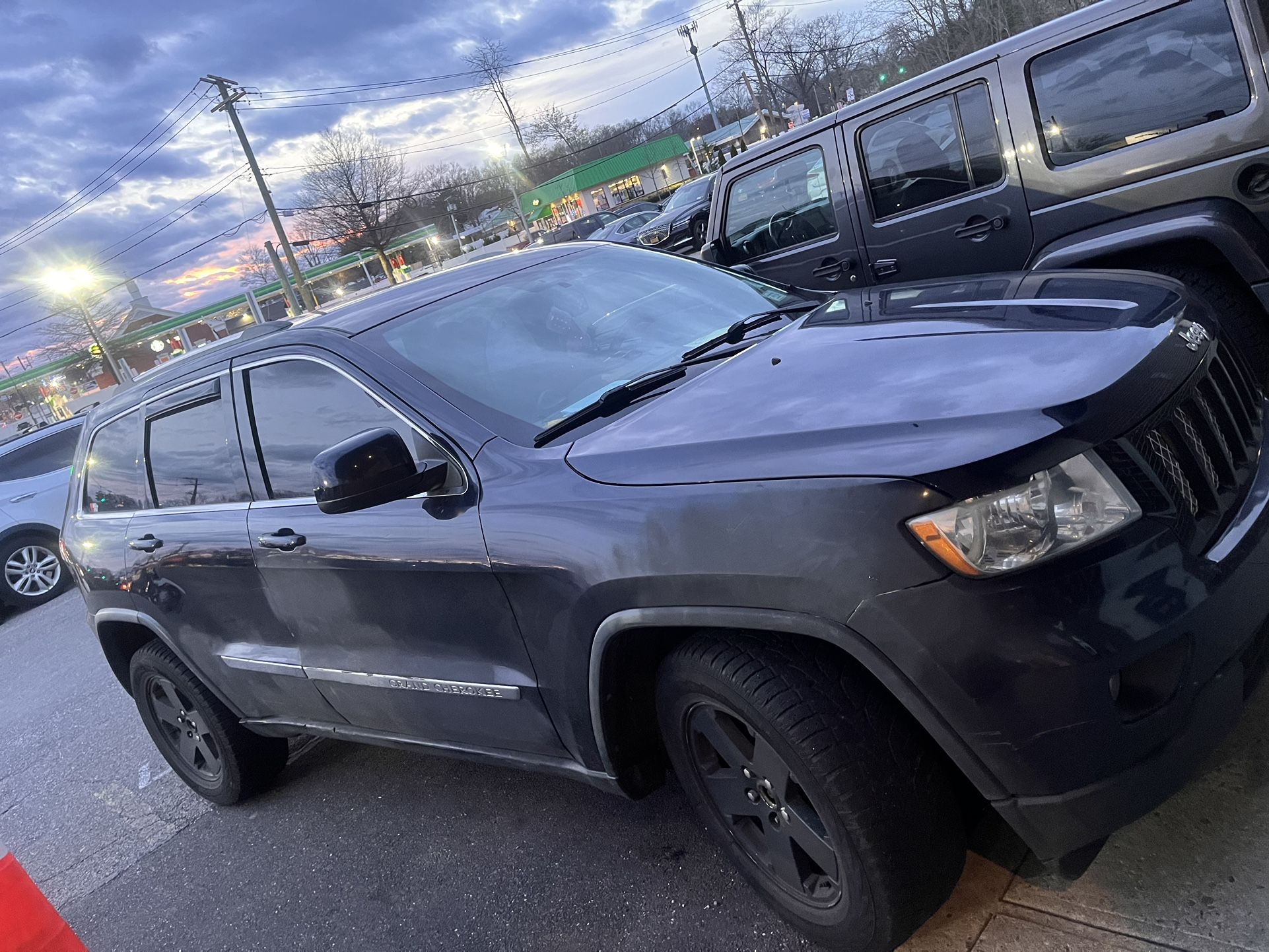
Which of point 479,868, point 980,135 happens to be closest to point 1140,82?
point 980,135

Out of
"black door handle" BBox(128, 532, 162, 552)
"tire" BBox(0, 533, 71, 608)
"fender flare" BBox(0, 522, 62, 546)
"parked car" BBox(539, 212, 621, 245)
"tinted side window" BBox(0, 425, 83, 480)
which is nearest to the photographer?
"black door handle" BBox(128, 532, 162, 552)

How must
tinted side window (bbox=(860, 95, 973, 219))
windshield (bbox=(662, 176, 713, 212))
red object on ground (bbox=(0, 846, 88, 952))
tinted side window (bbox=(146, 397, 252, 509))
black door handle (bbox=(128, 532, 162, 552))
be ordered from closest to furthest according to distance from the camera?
red object on ground (bbox=(0, 846, 88, 952)) → tinted side window (bbox=(146, 397, 252, 509)) → black door handle (bbox=(128, 532, 162, 552)) → tinted side window (bbox=(860, 95, 973, 219)) → windshield (bbox=(662, 176, 713, 212))


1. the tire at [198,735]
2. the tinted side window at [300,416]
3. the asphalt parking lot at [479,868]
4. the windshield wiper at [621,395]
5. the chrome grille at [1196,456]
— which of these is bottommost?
the asphalt parking lot at [479,868]

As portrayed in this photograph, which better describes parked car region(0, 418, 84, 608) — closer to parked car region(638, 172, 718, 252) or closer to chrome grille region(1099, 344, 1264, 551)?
parked car region(638, 172, 718, 252)

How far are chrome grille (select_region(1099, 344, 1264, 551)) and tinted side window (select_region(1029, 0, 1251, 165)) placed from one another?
2254 mm

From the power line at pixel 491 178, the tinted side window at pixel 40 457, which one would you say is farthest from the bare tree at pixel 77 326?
the tinted side window at pixel 40 457

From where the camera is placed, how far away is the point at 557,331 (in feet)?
Answer: 10.2

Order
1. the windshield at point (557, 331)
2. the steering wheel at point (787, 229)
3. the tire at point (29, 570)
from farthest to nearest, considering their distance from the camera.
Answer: the tire at point (29, 570)
the steering wheel at point (787, 229)
the windshield at point (557, 331)

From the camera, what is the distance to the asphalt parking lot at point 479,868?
2172 mm

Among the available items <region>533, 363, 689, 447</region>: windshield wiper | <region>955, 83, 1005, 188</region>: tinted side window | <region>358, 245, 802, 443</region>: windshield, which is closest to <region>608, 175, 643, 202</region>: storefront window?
<region>955, 83, 1005, 188</region>: tinted side window

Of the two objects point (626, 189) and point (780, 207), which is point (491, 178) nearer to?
point (626, 189)

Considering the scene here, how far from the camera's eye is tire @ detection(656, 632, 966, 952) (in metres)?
1.93

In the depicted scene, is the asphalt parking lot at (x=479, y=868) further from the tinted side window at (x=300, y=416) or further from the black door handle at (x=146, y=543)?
the tinted side window at (x=300, y=416)

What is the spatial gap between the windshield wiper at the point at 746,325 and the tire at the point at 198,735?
2.51 metres
